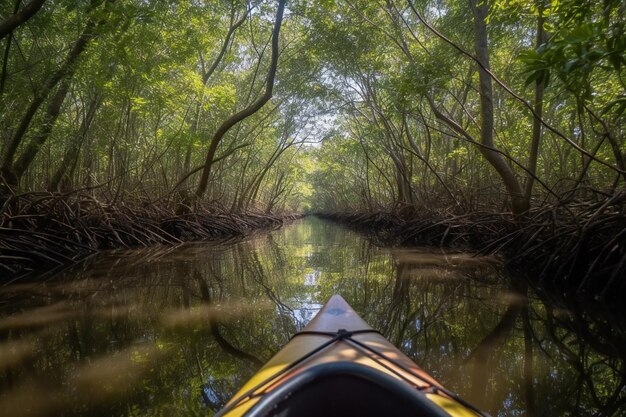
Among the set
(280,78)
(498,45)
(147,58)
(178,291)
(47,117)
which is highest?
(280,78)

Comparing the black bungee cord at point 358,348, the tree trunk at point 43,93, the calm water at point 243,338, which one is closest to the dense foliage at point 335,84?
the tree trunk at point 43,93

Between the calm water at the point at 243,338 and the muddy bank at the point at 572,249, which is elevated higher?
the muddy bank at the point at 572,249

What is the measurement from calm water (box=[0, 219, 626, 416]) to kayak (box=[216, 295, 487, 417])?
0.58 meters

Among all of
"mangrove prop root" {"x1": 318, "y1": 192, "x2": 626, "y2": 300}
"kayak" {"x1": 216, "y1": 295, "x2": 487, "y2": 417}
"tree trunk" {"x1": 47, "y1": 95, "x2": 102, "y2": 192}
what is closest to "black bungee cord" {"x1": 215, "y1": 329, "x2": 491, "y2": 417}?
"kayak" {"x1": 216, "y1": 295, "x2": 487, "y2": 417}

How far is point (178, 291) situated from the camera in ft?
12.9

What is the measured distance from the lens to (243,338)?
8.23 ft

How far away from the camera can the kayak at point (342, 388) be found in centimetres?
83

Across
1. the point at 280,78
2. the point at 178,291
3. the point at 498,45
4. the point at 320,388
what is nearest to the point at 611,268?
the point at 320,388

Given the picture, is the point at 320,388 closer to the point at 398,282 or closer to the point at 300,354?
the point at 300,354

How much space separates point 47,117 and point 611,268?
7809 mm

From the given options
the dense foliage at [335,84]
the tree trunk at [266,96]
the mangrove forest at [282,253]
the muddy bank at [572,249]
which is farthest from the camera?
the tree trunk at [266,96]

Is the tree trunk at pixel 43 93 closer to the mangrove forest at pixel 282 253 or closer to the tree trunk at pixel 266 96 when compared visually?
the mangrove forest at pixel 282 253

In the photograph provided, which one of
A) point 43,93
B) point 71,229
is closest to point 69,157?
point 71,229

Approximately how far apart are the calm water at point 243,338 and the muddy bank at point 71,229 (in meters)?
0.72
